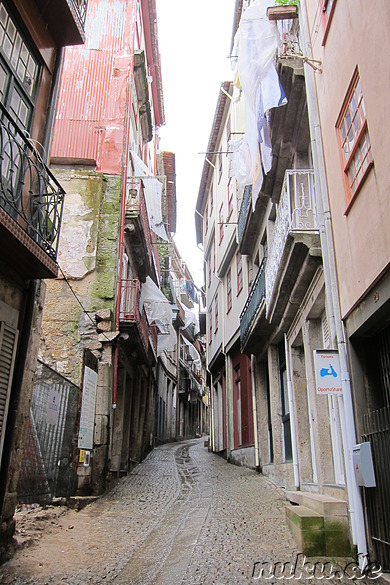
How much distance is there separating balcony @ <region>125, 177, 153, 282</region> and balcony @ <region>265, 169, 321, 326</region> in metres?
4.65

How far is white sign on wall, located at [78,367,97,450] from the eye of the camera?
9140 mm

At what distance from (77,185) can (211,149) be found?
1235 cm

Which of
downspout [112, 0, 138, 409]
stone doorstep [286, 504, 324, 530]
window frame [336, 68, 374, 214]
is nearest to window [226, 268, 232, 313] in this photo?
downspout [112, 0, 138, 409]

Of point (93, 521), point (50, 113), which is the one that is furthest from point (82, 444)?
point (50, 113)

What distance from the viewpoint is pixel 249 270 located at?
50.3 ft

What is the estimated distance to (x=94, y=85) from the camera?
14000 millimetres

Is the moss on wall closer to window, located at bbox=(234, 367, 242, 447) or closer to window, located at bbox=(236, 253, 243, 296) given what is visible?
window, located at bbox=(236, 253, 243, 296)

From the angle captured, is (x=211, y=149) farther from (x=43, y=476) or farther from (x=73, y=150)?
(x=43, y=476)

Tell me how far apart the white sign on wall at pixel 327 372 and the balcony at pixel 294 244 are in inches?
75.9

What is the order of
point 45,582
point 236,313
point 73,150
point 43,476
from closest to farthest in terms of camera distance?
point 45,582, point 43,476, point 73,150, point 236,313

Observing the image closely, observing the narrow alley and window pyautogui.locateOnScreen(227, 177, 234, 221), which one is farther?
window pyautogui.locateOnScreen(227, 177, 234, 221)

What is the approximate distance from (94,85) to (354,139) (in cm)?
1030

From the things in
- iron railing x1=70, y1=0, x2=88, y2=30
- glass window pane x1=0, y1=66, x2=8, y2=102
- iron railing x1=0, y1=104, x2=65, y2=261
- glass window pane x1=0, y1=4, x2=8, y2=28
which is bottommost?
iron railing x1=0, y1=104, x2=65, y2=261

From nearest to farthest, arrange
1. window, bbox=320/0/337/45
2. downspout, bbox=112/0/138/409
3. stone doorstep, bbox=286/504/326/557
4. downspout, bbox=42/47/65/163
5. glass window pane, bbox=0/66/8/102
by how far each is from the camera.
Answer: stone doorstep, bbox=286/504/326/557, glass window pane, bbox=0/66/8/102, window, bbox=320/0/337/45, downspout, bbox=42/47/65/163, downspout, bbox=112/0/138/409
